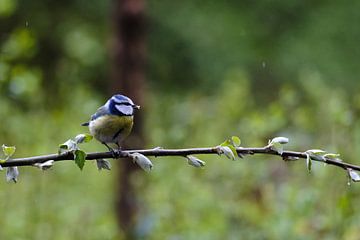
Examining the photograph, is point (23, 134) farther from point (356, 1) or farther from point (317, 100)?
point (356, 1)

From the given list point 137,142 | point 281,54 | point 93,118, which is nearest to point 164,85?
point 281,54

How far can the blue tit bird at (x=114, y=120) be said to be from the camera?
1.75m

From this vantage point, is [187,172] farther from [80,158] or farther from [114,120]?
[80,158]

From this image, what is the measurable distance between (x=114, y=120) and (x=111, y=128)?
0.7 inches

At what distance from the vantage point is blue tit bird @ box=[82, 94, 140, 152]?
1.75 m

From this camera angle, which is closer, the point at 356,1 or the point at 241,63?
the point at 241,63

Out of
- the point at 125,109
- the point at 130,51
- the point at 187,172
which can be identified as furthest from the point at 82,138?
the point at 130,51

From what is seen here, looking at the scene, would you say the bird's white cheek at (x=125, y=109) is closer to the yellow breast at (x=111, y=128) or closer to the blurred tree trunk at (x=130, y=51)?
the yellow breast at (x=111, y=128)

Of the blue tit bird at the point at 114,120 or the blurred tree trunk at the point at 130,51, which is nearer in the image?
the blue tit bird at the point at 114,120

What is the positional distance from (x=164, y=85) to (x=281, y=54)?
208 centimetres

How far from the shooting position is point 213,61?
470 inches

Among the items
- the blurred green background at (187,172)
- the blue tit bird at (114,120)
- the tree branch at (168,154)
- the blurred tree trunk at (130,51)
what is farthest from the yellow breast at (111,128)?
the blurred tree trunk at (130,51)

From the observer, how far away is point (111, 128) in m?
1.80

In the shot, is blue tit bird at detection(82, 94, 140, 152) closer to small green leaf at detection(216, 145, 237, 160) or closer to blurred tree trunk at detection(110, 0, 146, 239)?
small green leaf at detection(216, 145, 237, 160)
